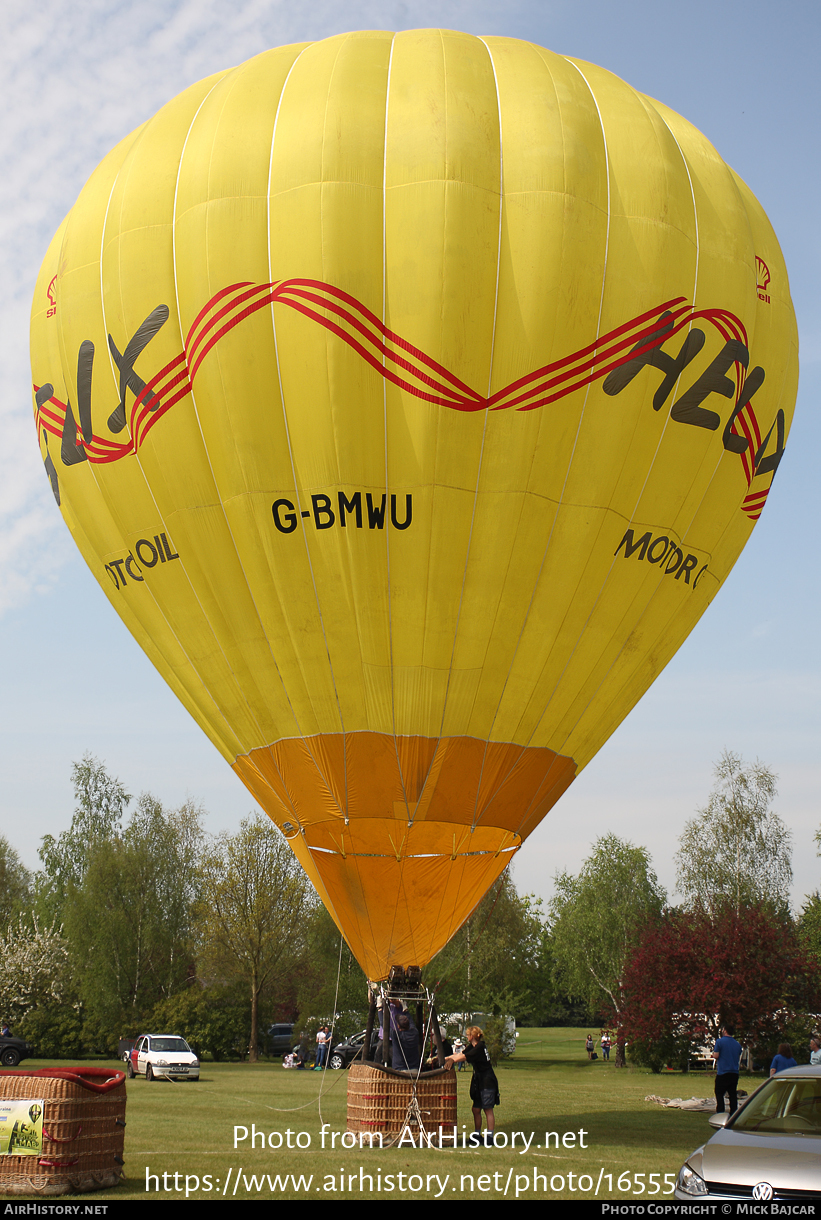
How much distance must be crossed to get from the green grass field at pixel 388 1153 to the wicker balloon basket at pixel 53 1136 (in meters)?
0.23

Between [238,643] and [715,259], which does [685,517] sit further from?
[238,643]

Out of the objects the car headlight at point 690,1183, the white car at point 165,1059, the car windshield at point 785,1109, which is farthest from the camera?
the white car at point 165,1059

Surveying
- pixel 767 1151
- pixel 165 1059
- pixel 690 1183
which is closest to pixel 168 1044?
pixel 165 1059

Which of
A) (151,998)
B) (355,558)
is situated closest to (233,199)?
(355,558)

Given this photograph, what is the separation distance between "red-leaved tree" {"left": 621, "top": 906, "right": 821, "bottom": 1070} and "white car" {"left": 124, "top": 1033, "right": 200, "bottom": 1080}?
33.5 ft

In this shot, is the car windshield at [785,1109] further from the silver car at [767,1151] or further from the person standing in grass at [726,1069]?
the person standing in grass at [726,1069]

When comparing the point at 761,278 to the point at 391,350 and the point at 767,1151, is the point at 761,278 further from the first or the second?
the point at 767,1151

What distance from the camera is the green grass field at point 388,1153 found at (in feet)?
25.4

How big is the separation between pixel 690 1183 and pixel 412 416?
19.7 ft

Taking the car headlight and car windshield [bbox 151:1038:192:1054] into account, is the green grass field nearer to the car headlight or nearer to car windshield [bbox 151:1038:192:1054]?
the car headlight

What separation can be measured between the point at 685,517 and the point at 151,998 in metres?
31.1

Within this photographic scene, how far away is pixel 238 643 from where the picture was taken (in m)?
10.1

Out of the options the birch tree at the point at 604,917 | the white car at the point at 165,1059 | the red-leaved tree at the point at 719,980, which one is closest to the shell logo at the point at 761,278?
the red-leaved tree at the point at 719,980

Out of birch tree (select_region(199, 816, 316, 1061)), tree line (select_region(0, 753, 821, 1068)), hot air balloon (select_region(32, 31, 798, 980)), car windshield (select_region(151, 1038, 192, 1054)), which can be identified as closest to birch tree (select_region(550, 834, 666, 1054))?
tree line (select_region(0, 753, 821, 1068))
